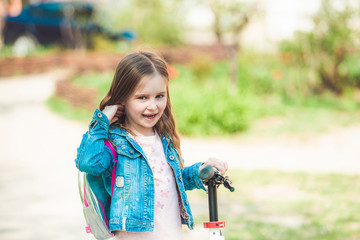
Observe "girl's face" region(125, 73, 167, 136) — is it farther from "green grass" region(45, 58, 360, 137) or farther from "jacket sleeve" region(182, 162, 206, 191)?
"green grass" region(45, 58, 360, 137)

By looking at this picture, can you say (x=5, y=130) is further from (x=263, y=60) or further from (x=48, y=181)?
(x=263, y=60)

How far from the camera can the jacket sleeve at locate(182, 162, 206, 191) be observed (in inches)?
85.8

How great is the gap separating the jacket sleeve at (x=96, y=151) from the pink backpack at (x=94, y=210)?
0.19 feet

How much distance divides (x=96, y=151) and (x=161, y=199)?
36cm

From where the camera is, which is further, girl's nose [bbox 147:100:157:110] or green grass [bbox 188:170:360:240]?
green grass [bbox 188:170:360:240]

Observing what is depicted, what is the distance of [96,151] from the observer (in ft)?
6.37

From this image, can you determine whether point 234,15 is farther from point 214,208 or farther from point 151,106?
point 214,208

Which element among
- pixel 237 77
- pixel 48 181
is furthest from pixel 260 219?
pixel 237 77

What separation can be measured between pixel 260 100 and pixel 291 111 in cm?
97

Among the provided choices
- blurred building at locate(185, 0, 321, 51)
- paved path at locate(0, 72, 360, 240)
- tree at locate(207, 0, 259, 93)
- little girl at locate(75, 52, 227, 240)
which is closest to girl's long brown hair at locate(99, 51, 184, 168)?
little girl at locate(75, 52, 227, 240)

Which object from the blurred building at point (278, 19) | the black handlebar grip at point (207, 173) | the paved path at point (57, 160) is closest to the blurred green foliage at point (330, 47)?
the blurred building at point (278, 19)

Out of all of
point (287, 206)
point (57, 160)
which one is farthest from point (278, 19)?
point (287, 206)

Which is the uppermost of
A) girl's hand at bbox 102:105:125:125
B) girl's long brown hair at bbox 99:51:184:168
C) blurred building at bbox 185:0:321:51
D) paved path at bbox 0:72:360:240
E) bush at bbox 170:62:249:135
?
blurred building at bbox 185:0:321:51

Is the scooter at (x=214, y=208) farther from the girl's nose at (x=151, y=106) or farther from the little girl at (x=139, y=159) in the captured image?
the girl's nose at (x=151, y=106)
